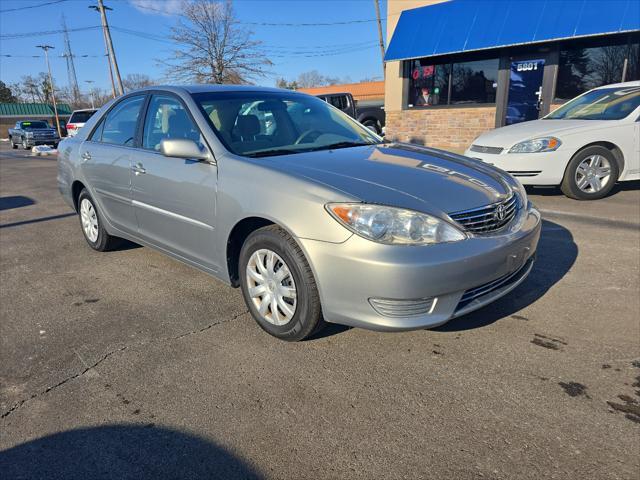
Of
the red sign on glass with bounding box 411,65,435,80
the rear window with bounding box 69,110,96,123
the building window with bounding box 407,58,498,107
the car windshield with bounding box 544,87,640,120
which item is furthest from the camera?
the rear window with bounding box 69,110,96,123

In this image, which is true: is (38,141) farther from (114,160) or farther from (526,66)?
(114,160)

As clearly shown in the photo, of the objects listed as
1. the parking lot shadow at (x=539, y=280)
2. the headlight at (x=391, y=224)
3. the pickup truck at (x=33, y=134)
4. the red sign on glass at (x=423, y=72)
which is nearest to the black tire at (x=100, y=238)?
the headlight at (x=391, y=224)

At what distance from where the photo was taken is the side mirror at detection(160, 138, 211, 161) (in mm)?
3066

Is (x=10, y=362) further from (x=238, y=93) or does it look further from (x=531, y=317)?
(x=531, y=317)

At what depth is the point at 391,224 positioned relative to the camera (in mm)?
2426

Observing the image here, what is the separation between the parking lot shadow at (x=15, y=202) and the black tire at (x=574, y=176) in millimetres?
8628

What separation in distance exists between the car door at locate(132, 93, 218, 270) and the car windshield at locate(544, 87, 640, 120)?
6.11 m

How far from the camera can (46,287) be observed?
13.3 ft

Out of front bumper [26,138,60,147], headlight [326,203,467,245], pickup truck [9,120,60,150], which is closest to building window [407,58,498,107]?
headlight [326,203,467,245]

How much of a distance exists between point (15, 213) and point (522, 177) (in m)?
7.66

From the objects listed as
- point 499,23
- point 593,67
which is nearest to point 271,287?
point 499,23

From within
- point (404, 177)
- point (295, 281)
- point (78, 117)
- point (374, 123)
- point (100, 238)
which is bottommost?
point (100, 238)

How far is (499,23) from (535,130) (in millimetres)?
6858

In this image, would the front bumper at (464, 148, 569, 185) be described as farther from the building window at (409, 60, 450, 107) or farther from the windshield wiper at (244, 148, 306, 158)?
the building window at (409, 60, 450, 107)
